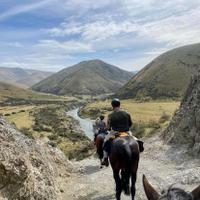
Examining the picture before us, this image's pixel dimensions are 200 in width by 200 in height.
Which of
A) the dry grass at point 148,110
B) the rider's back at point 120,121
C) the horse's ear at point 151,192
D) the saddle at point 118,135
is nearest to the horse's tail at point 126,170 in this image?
the saddle at point 118,135

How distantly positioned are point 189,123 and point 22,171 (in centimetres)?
1480

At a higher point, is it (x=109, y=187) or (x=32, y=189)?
(x=32, y=189)

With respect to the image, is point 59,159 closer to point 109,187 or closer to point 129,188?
point 109,187

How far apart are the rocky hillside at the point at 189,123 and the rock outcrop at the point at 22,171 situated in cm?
949

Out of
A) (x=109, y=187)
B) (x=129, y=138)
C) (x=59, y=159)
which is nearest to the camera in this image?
(x=129, y=138)

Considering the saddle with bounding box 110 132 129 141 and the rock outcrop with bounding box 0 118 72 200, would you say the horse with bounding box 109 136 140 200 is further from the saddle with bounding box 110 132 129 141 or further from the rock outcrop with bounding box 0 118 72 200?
the rock outcrop with bounding box 0 118 72 200

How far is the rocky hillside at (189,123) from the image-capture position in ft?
83.3

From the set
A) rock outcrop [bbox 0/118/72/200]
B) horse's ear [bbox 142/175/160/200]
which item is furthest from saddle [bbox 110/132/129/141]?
horse's ear [bbox 142/175/160/200]

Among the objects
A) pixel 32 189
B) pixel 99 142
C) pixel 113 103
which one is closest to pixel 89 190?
pixel 99 142

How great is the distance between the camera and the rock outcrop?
1409cm

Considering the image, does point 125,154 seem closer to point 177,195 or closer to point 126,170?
point 126,170

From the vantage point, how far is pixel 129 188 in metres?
14.4

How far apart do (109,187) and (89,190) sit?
851 mm

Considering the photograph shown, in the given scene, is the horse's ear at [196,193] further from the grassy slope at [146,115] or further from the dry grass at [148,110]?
the dry grass at [148,110]
